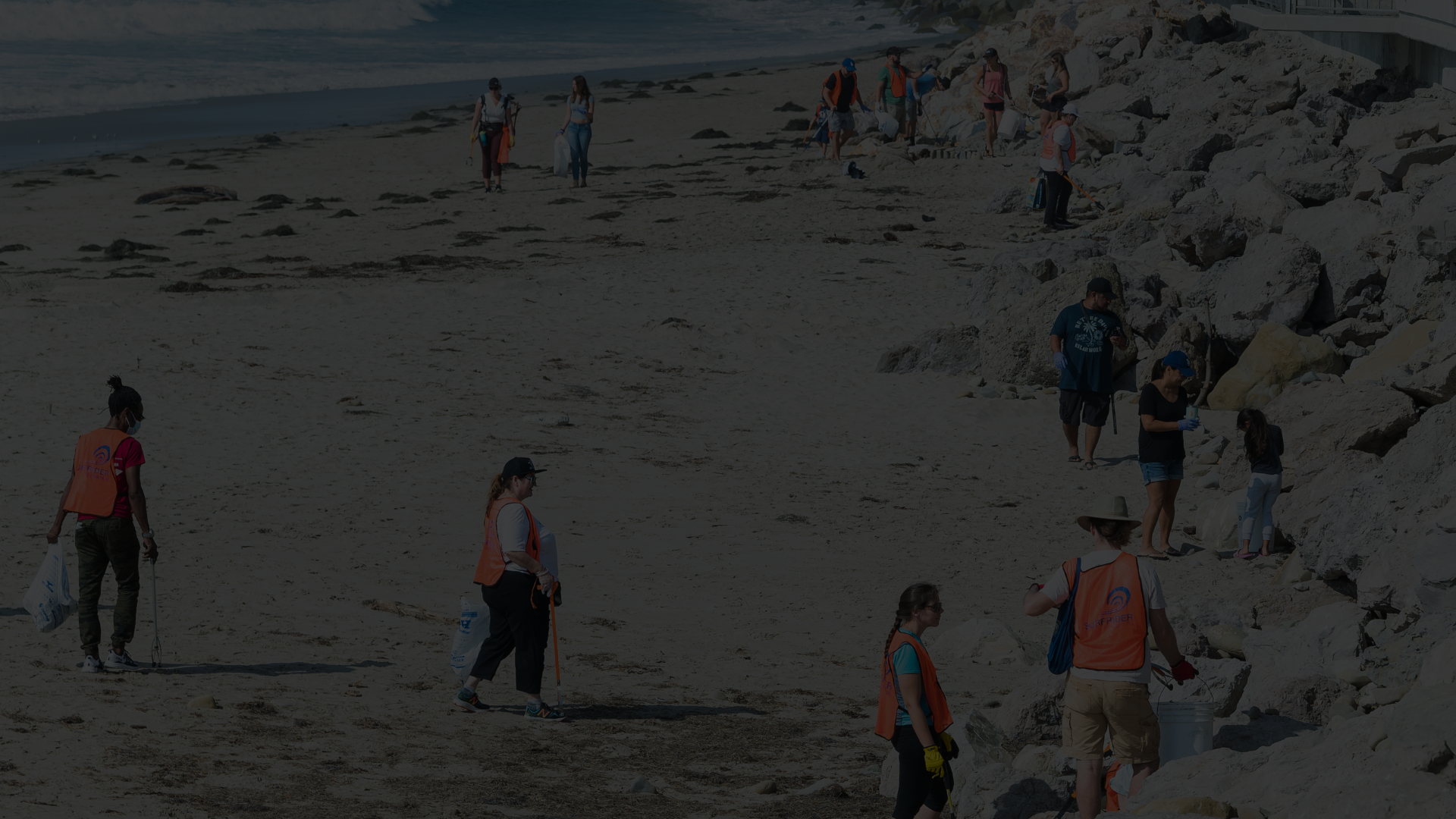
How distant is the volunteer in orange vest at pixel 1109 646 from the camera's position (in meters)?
5.81

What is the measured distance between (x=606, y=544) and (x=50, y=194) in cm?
1862

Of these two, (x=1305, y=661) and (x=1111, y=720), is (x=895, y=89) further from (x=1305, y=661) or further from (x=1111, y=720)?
(x=1111, y=720)

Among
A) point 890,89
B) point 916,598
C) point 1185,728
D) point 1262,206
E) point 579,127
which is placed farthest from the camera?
point 890,89

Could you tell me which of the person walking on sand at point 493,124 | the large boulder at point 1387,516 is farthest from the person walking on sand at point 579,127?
the large boulder at point 1387,516

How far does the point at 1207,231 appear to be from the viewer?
642 inches

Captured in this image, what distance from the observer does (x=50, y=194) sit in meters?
25.5

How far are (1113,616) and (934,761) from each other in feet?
2.93

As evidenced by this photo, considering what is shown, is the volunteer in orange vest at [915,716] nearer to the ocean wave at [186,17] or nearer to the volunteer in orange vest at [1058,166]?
the volunteer in orange vest at [1058,166]

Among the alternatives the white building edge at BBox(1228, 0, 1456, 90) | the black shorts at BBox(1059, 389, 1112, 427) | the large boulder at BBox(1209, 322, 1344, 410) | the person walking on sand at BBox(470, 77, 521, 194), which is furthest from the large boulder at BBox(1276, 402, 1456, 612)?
the person walking on sand at BBox(470, 77, 521, 194)

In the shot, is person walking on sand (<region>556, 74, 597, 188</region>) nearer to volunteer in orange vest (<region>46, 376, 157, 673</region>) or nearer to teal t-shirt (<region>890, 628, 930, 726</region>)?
volunteer in orange vest (<region>46, 376, 157, 673</region>)

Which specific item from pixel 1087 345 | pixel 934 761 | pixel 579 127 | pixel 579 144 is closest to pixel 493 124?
pixel 579 127

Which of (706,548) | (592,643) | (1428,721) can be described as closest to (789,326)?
(706,548)

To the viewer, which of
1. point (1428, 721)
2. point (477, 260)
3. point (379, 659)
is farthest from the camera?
point (477, 260)

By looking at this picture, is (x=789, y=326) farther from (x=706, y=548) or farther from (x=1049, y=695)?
(x=1049, y=695)
